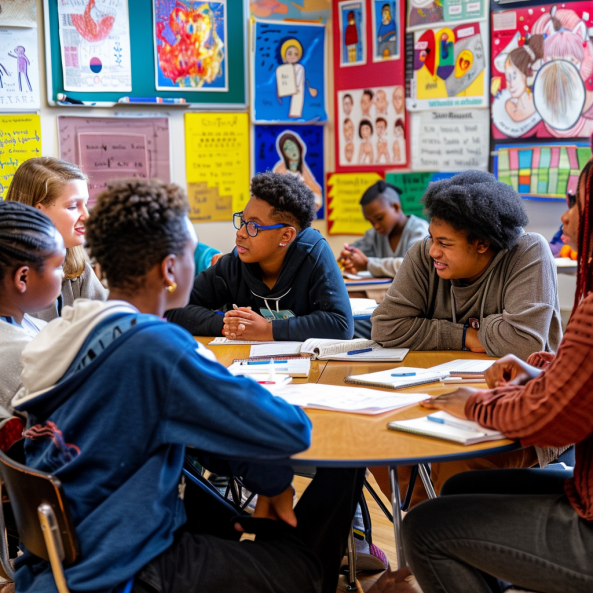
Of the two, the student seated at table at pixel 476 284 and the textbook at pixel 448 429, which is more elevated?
the student seated at table at pixel 476 284

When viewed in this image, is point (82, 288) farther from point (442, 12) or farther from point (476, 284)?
point (442, 12)

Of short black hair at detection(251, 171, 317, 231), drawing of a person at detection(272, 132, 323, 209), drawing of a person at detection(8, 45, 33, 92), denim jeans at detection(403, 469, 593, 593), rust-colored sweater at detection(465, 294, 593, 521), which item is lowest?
denim jeans at detection(403, 469, 593, 593)

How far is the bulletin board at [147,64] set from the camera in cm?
433

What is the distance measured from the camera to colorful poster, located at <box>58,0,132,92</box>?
437cm

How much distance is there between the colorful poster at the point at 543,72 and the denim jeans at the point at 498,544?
303 cm

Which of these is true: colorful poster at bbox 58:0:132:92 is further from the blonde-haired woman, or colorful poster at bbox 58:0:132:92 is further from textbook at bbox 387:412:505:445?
textbook at bbox 387:412:505:445

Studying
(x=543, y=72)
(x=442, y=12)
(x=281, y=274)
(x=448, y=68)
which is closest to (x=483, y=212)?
(x=281, y=274)

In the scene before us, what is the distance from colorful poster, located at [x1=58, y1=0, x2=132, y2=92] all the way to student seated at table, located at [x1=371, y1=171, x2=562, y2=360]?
2.86m

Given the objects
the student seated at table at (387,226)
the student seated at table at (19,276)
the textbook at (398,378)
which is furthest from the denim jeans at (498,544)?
the student seated at table at (387,226)

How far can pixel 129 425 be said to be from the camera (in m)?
1.23

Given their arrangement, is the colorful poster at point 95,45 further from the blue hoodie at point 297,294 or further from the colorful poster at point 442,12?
the blue hoodie at point 297,294

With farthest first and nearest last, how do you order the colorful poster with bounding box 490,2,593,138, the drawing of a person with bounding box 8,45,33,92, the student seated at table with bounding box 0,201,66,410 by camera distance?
the drawing of a person with bounding box 8,45,33,92 < the colorful poster with bounding box 490,2,593,138 < the student seated at table with bounding box 0,201,66,410

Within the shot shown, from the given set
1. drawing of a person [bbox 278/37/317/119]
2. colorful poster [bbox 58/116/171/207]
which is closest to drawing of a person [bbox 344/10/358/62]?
drawing of a person [bbox 278/37/317/119]

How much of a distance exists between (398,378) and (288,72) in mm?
3796
